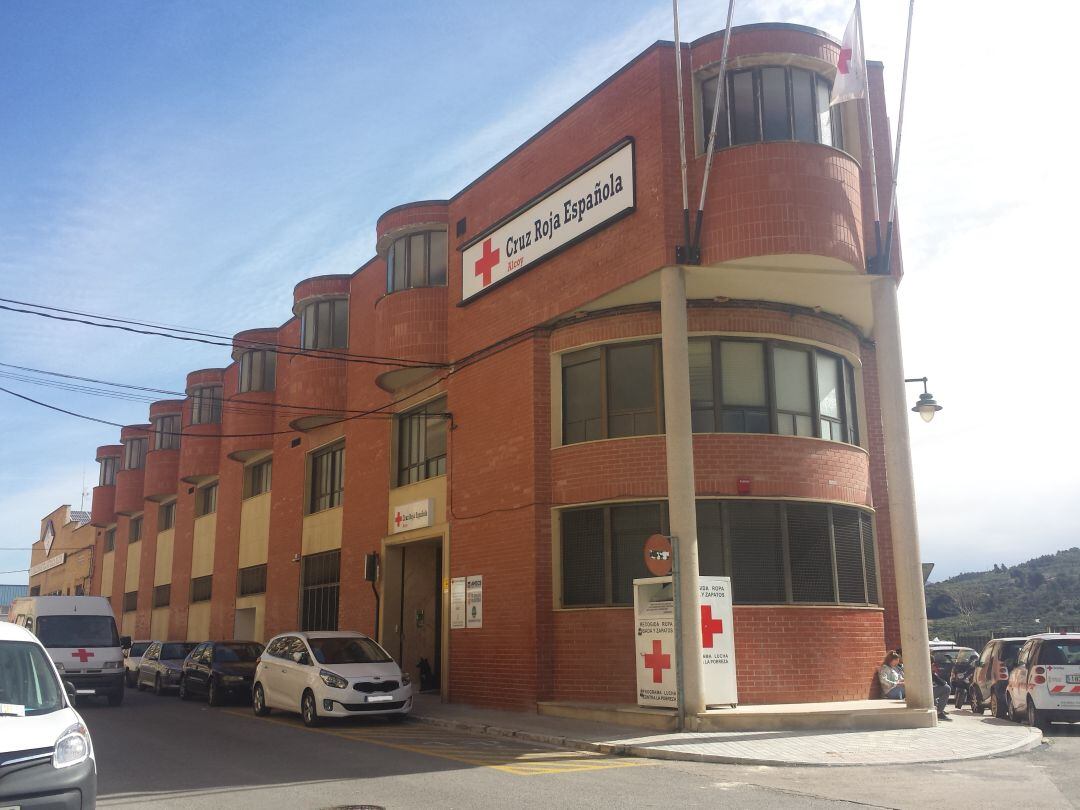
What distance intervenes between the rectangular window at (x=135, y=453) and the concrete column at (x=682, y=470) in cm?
3779

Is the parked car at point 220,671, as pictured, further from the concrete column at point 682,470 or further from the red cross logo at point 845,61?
the red cross logo at point 845,61

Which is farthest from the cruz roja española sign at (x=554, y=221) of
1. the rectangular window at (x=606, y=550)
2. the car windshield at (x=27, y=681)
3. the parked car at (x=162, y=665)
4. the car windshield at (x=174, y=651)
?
the car windshield at (x=174, y=651)

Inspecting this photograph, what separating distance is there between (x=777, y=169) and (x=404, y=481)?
12.1 meters

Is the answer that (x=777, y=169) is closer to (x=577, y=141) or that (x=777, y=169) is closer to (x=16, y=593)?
(x=577, y=141)

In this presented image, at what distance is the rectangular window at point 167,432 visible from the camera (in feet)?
141

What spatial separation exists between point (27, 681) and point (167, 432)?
122ft

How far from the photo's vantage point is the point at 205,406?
127ft

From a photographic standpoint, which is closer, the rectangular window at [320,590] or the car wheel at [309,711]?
the car wheel at [309,711]

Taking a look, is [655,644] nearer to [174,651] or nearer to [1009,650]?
[1009,650]

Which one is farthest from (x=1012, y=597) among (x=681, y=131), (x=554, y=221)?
(x=681, y=131)

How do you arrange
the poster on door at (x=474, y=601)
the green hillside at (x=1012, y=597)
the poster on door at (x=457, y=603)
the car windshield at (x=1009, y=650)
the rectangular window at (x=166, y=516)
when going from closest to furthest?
1. the car windshield at (x=1009, y=650)
2. the poster on door at (x=474, y=601)
3. the poster on door at (x=457, y=603)
4. the rectangular window at (x=166, y=516)
5. the green hillside at (x=1012, y=597)

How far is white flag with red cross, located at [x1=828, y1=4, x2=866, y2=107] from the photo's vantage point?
52.3ft

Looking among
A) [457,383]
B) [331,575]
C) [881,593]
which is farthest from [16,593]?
[881,593]

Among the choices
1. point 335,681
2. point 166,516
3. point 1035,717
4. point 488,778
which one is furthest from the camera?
point 166,516
